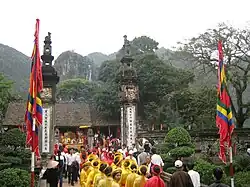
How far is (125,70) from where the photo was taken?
70.3 feet

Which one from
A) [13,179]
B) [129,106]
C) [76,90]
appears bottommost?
[13,179]

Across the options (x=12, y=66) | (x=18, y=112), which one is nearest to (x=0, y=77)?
(x=18, y=112)

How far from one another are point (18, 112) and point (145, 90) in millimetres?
11610

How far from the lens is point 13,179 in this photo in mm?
9156

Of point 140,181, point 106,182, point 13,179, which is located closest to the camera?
point 106,182

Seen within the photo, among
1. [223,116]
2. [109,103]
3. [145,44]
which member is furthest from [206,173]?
[145,44]

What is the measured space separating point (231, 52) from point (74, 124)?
1559 centimetres

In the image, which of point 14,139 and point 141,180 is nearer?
point 141,180

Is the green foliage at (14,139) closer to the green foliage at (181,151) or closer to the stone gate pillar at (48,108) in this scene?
the stone gate pillar at (48,108)

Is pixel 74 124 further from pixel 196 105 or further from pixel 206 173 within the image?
pixel 206 173

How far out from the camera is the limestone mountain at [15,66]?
65.9 meters

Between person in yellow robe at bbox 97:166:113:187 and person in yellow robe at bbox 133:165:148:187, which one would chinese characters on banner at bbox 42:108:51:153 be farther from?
person in yellow robe at bbox 97:166:113:187

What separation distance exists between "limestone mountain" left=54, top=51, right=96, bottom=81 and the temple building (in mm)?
38533

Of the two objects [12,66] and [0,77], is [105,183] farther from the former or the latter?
Answer: [12,66]
